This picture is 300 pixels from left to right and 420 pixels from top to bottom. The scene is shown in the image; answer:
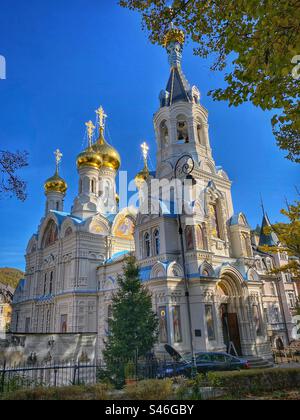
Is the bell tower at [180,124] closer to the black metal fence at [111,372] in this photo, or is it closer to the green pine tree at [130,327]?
the green pine tree at [130,327]

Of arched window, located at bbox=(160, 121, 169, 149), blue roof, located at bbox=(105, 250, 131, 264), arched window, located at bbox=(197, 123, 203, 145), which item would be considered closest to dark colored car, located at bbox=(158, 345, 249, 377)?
blue roof, located at bbox=(105, 250, 131, 264)

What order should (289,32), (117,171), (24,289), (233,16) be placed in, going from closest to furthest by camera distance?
(289,32) → (233,16) → (24,289) → (117,171)

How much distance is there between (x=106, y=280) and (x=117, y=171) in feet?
50.5

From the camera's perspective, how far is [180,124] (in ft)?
82.0

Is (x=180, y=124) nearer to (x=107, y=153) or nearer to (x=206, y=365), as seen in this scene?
(x=107, y=153)

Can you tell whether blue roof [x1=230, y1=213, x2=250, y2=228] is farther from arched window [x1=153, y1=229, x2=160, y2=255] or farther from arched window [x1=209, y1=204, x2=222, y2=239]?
arched window [x1=153, y1=229, x2=160, y2=255]

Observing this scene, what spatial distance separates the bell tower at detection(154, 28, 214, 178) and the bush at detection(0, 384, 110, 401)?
17343 millimetres

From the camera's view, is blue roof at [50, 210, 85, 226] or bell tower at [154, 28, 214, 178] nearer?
bell tower at [154, 28, 214, 178]

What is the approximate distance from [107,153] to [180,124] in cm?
1193

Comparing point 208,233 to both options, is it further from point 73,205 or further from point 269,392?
point 73,205

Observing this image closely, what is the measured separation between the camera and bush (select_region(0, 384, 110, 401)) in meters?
6.30

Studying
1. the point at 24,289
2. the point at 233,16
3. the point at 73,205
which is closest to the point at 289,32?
the point at 233,16

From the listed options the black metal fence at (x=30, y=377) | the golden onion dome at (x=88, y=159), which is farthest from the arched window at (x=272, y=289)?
the black metal fence at (x=30, y=377)

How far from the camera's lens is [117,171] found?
35781 millimetres
